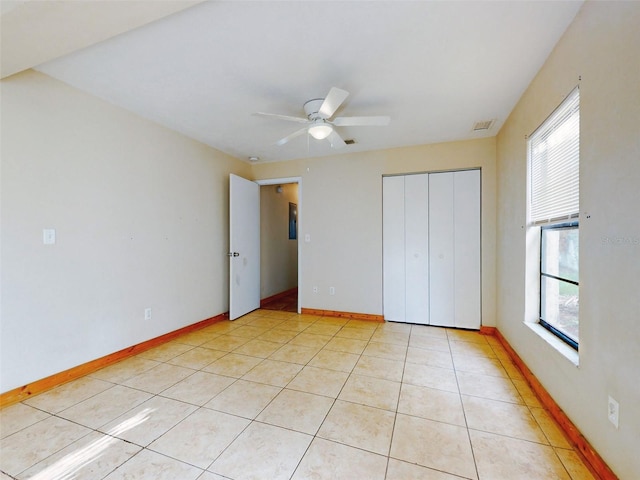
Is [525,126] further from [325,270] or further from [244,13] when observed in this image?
[325,270]

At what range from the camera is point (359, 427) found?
1.66 metres

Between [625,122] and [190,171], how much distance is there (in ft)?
12.1

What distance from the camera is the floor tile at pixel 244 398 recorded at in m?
1.83

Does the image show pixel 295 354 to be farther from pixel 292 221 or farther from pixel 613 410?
pixel 292 221

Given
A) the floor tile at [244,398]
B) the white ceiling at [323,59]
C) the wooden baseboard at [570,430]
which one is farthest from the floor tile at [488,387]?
the white ceiling at [323,59]

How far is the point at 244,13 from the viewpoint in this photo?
1475 millimetres

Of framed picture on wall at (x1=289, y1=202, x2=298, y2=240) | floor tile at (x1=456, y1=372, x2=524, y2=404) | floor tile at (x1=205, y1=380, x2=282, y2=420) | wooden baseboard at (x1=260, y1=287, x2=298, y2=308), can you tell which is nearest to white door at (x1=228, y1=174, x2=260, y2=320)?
wooden baseboard at (x1=260, y1=287, x2=298, y2=308)

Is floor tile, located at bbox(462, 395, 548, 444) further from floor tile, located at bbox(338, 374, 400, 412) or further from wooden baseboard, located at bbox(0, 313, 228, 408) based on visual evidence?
wooden baseboard, located at bbox(0, 313, 228, 408)

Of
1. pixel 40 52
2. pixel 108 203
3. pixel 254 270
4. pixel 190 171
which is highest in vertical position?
pixel 40 52

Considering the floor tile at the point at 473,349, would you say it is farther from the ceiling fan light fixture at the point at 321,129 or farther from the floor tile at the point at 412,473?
the ceiling fan light fixture at the point at 321,129

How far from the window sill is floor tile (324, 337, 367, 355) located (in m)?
1.52

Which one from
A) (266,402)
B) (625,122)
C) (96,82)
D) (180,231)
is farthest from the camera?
(180,231)

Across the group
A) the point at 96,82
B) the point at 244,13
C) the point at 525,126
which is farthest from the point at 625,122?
the point at 96,82

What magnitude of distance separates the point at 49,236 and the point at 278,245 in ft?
11.6
